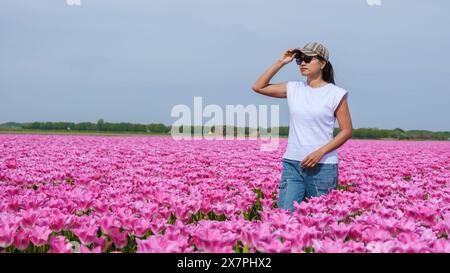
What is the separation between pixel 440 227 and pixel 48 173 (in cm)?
636

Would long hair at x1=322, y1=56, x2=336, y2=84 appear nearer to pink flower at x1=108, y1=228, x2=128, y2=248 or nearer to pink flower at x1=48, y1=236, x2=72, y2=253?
pink flower at x1=108, y1=228, x2=128, y2=248

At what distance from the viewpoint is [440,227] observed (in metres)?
3.61

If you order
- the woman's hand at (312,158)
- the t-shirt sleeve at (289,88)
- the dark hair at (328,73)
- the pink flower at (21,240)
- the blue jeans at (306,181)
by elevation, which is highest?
the dark hair at (328,73)

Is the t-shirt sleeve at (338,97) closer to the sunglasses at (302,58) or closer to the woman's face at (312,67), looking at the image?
the woman's face at (312,67)

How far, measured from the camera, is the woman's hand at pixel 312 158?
4.69 meters

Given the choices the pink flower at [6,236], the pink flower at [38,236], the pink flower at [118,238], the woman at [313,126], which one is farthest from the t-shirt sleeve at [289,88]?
the pink flower at [6,236]

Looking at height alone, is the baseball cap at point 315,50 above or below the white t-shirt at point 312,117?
above

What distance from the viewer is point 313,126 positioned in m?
4.88

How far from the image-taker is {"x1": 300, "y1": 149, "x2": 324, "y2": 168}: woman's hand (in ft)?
15.4

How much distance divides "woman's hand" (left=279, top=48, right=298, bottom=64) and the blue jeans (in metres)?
1.10

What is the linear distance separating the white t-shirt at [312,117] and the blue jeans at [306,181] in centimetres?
9
